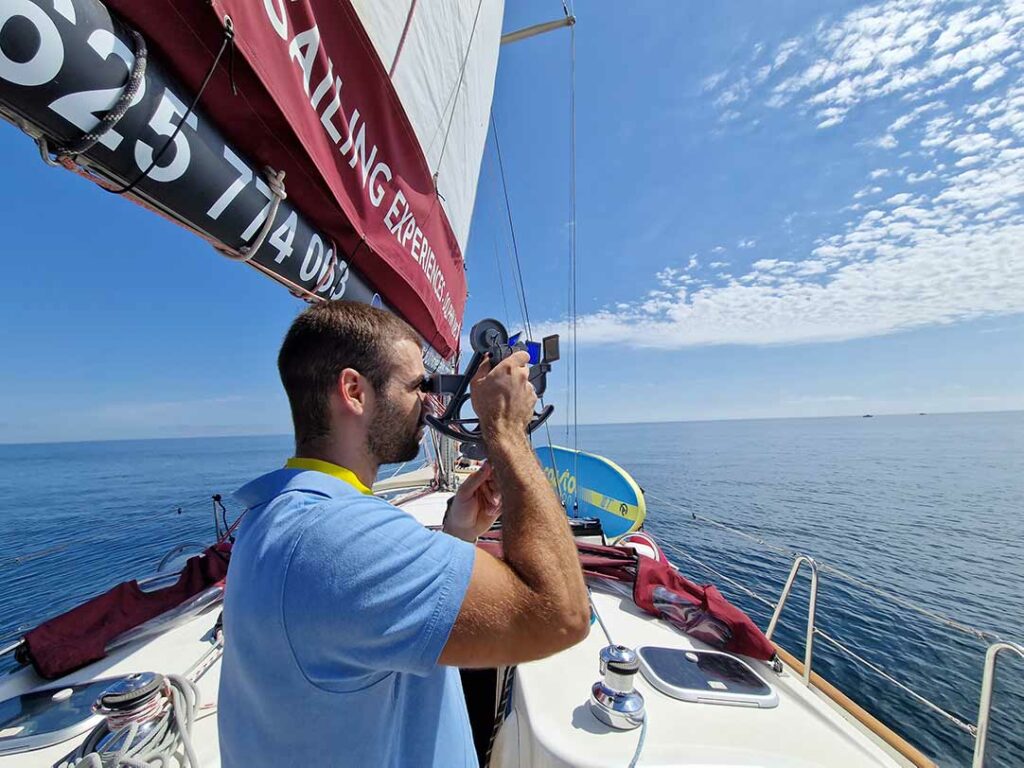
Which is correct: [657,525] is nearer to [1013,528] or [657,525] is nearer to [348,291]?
[1013,528]

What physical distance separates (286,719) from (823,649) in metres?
8.97

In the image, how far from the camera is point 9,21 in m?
0.68

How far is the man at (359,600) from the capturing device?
72cm

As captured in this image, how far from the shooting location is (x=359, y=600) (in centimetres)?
70

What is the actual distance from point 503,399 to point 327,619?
0.58 metres

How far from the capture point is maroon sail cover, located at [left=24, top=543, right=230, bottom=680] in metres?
1.95

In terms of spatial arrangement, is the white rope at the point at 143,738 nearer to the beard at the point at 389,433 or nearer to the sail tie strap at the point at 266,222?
the beard at the point at 389,433

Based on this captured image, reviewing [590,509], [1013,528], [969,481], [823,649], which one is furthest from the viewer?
[969,481]

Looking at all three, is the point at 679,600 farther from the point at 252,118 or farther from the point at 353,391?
the point at 252,118

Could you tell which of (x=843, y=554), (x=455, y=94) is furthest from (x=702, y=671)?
(x=843, y=554)

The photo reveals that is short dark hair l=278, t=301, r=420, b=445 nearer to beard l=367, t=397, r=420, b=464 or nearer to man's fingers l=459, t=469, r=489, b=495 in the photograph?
beard l=367, t=397, r=420, b=464

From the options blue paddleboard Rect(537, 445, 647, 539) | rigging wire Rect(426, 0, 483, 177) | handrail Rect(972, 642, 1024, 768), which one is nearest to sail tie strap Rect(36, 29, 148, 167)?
rigging wire Rect(426, 0, 483, 177)

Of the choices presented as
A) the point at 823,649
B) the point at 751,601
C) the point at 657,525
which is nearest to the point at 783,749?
the point at 823,649

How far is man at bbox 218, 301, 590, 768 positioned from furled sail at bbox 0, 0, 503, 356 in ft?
1.82
